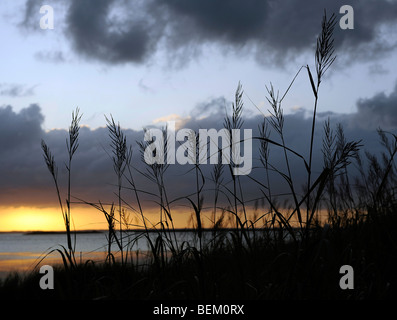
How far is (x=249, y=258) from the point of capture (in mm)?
2531

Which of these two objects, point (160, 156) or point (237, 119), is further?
point (160, 156)

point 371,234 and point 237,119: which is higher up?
point 237,119

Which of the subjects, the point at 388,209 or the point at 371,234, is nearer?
the point at 371,234

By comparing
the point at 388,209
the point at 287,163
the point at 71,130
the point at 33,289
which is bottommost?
the point at 33,289

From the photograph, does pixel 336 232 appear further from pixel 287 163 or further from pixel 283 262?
pixel 287 163
